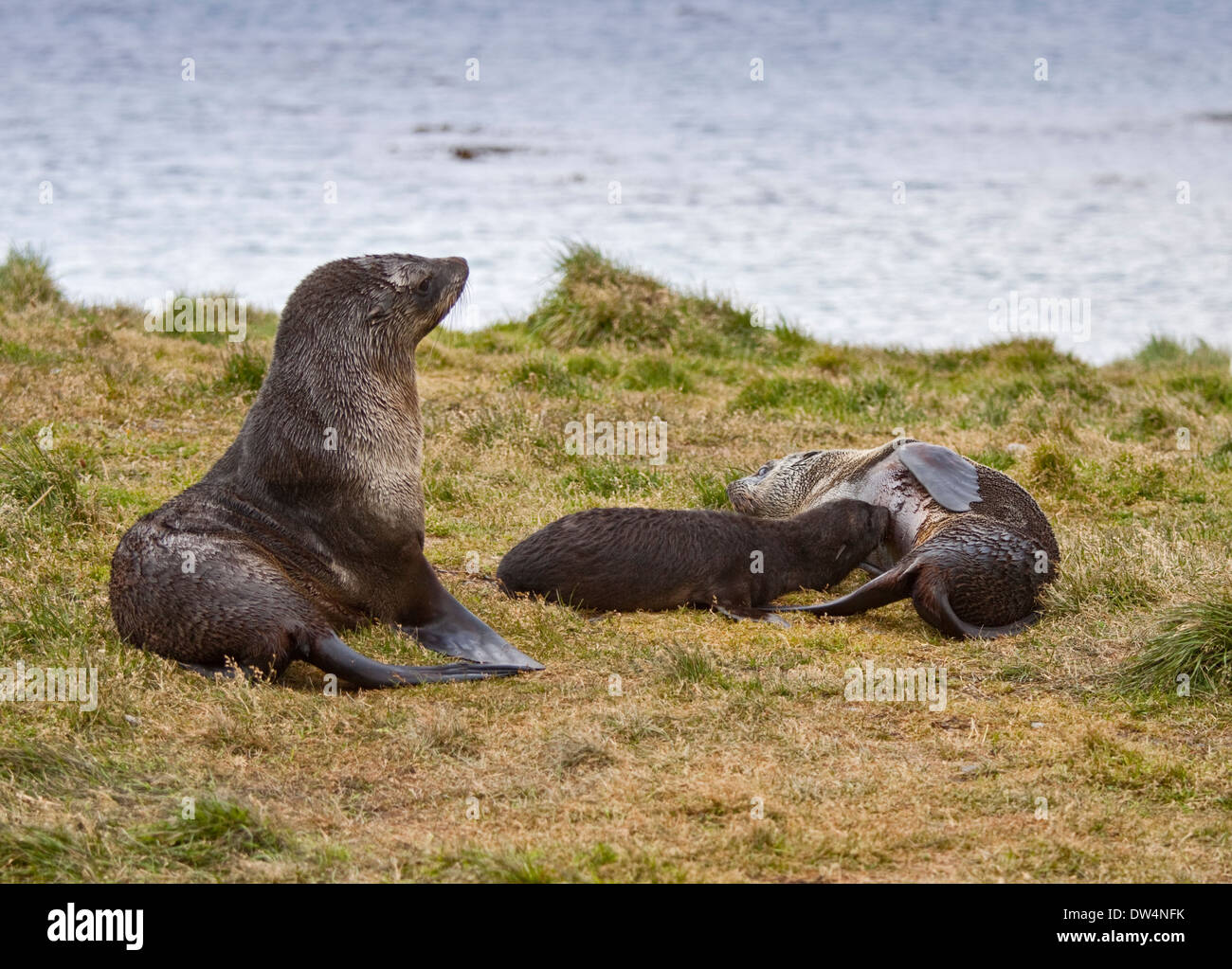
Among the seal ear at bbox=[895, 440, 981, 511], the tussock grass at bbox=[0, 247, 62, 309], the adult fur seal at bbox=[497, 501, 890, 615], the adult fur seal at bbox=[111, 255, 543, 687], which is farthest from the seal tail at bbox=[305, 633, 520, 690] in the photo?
the tussock grass at bbox=[0, 247, 62, 309]

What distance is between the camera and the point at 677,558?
6906 mm

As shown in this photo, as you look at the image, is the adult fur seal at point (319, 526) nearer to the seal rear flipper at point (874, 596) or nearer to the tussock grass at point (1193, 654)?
the seal rear flipper at point (874, 596)

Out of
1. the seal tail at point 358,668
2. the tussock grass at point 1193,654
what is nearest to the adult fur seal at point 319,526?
the seal tail at point 358,668

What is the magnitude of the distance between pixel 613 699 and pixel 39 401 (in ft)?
20.1

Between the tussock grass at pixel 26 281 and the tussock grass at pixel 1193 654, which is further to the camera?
the tussock grass at pixel 26 281

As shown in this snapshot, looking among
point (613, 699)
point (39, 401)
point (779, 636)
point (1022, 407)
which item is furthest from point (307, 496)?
point (1022, 407)

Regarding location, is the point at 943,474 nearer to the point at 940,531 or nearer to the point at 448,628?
the point at 940,531

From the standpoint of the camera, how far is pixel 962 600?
21.7 feet

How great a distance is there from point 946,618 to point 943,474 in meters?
1.28

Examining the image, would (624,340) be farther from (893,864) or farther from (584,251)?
(893,864)

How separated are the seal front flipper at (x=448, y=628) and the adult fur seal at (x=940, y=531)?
158cm

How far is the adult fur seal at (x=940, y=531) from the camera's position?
21.8ft
